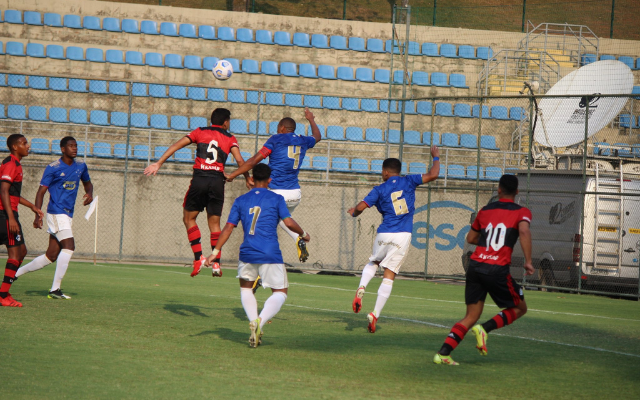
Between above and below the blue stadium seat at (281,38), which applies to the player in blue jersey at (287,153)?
below

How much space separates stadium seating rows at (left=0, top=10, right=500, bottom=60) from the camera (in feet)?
82.5

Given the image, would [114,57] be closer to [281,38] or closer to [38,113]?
[38,113]

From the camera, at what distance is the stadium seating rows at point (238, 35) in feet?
82.5

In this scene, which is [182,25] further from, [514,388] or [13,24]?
[514,388]

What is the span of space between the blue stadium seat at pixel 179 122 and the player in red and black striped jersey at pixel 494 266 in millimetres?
16872

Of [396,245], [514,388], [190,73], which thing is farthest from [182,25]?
[514,388]

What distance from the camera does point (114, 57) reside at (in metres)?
A: 24.3

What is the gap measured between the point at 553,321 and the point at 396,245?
332cm

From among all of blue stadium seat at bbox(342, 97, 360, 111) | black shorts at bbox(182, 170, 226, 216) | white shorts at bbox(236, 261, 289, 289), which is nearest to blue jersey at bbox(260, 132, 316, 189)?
black shorts at bbox(182, 170, 226, 216)

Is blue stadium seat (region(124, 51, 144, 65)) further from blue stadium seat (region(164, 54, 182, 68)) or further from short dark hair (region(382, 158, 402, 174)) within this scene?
short dark hair (region(382, 158, 402, 174))

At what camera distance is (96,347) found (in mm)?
6492

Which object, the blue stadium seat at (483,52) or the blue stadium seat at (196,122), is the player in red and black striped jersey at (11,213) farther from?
the blue stadium seat at (483,52)

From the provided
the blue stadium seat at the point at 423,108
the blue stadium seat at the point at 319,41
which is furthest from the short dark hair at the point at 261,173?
the blue stadium seat at the point at 319,41

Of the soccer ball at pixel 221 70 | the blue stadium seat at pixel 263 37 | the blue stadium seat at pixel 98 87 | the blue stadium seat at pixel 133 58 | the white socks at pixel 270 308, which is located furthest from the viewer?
the blue stadium seat at pixel 263 37
